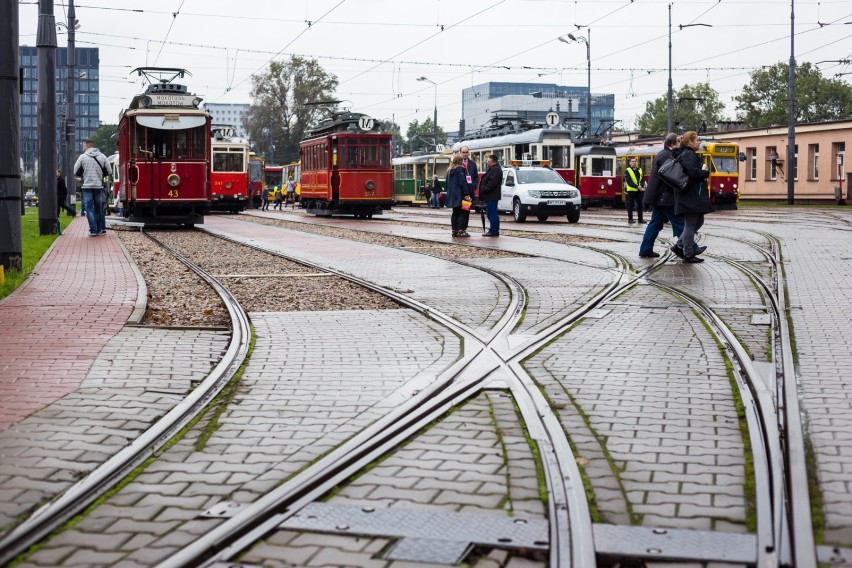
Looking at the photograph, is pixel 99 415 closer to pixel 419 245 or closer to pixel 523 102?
pixel 419 245

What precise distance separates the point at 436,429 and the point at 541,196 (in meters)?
28.1

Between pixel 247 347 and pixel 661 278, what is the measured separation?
6891mm

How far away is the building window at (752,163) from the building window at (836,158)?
25.9 ft

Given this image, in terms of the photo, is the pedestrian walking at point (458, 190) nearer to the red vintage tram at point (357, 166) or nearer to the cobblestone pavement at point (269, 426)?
the cobblestone pavement at point (269, 426)

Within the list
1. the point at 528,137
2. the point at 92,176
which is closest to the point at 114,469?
the point at 92,176

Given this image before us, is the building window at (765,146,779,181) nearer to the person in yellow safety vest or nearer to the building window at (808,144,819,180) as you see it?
the building window at (808,144,819,180)

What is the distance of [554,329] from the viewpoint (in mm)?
9750

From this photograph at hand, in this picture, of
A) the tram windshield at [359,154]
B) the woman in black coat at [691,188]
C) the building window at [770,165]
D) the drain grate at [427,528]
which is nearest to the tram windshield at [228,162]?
the tram windshield at [359,154]

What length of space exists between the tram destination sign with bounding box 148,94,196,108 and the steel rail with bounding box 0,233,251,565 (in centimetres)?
2194

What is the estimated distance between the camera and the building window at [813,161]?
6072cm

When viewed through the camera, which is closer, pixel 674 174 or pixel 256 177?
pixel 674 174

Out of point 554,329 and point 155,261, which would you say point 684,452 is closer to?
point 554,329

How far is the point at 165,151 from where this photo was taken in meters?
29.8

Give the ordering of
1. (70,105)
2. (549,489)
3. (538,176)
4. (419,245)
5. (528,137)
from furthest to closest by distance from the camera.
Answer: (528,137) < (70,105) < (538,176) < (419,245) < (549,489)
